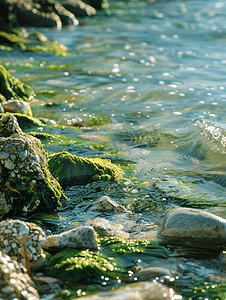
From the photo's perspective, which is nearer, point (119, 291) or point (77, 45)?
point (119, 291)

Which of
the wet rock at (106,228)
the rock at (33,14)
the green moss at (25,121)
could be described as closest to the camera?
the wet rock at (106,228)

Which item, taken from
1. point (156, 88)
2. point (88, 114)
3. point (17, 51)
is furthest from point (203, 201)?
point (17, 51)

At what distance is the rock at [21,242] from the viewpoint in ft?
7.64

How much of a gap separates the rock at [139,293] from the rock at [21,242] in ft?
1.69

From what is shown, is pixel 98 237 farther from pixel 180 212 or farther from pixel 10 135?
pixel 10 135

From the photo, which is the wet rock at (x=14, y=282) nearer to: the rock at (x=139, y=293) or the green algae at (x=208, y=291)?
the rock at (x=139, y=293)

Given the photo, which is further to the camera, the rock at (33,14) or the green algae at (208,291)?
the rock at (33,14)

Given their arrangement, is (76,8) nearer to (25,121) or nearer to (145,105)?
(145,105)

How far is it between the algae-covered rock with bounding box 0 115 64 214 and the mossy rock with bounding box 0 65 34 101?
11.4 ft

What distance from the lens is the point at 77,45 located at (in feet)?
41.5

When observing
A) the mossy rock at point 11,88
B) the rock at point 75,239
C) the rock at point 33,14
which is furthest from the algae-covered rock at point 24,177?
the rock at point 33,14

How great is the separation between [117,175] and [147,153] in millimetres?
918

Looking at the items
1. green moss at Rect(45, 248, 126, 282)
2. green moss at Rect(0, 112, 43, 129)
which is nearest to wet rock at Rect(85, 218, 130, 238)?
green moss at Rect(45, 248, 126, 282)

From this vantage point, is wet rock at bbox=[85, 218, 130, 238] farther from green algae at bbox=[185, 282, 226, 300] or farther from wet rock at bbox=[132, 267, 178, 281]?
green algae at bbox=[185, 282, 226, 300]
